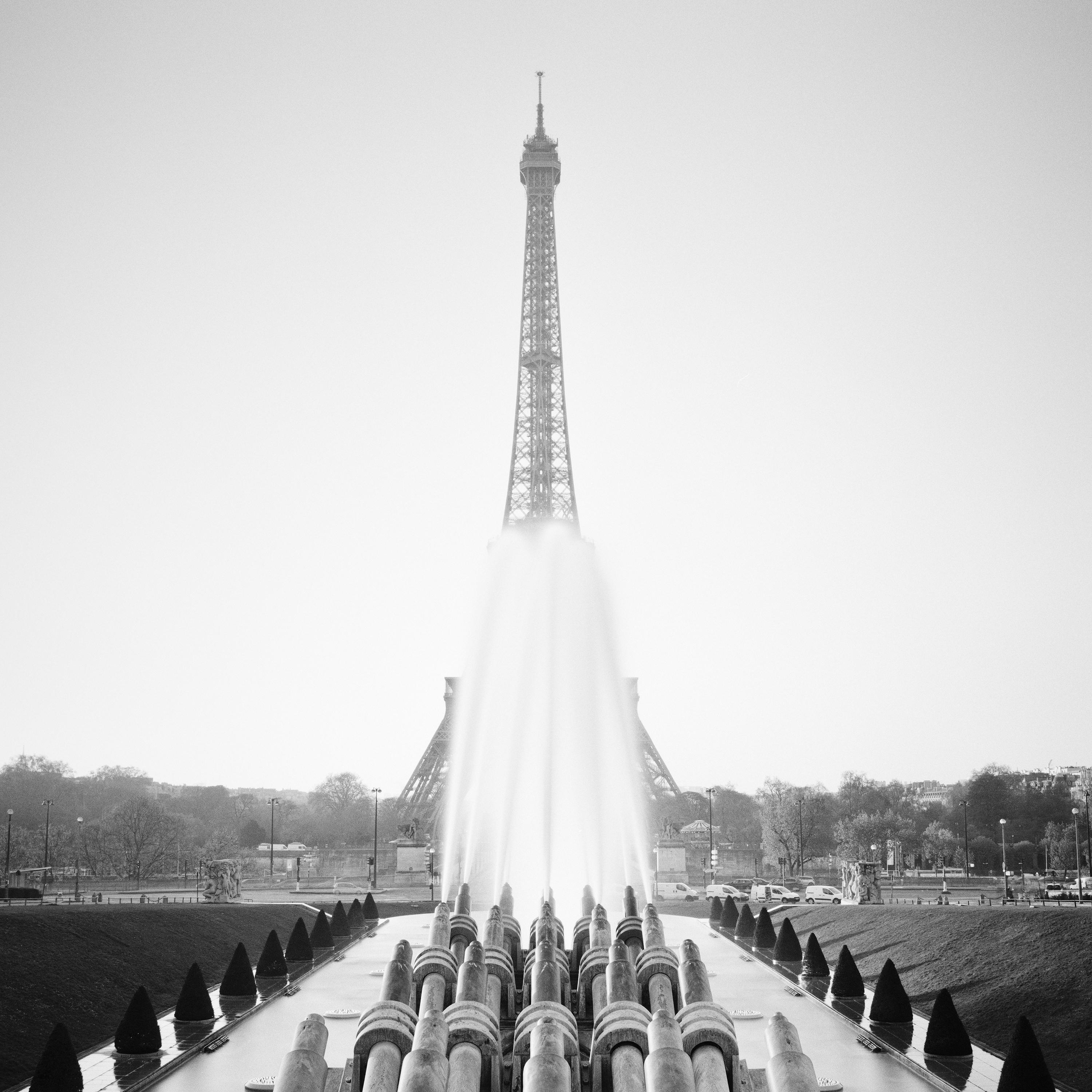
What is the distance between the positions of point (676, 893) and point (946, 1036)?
43572mm

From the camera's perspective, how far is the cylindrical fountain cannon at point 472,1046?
15.6 m

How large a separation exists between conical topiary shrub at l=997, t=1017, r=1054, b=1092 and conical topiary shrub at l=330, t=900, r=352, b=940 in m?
30.1

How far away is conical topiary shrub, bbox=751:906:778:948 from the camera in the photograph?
39.5 meters

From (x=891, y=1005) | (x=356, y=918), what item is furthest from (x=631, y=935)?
(x=356, y=918)

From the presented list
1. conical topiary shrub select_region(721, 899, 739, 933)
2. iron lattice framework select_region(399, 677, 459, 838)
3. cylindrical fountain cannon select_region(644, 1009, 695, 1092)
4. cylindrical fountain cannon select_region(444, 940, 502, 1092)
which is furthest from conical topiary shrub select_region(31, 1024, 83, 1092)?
iron lattice framework select_region(399, 677, 459, 838)

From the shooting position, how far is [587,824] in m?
53.8

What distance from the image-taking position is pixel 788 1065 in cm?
1505

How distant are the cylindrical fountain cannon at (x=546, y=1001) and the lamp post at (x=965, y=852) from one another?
60.7 meters

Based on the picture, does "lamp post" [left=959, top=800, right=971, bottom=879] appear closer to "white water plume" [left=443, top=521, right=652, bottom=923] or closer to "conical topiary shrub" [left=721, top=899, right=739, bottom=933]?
"white water plume" [left=443, top=521, right=652, bottom=923]

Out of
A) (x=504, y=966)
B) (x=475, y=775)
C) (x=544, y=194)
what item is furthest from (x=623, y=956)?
(x=544, y=194)

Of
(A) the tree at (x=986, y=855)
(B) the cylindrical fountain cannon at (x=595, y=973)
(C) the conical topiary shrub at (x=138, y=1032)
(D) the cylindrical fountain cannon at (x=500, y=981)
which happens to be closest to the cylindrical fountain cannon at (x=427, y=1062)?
(D) the cylindrical fountain cannon at (x=500, y=981)

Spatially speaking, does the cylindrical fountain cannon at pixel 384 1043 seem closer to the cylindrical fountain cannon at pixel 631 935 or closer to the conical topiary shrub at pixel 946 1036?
the cylindrical fountain cannon at pixel 631 935

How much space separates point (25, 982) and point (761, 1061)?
1597 centimetres

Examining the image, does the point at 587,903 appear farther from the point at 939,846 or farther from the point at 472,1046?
the point at 939,846
